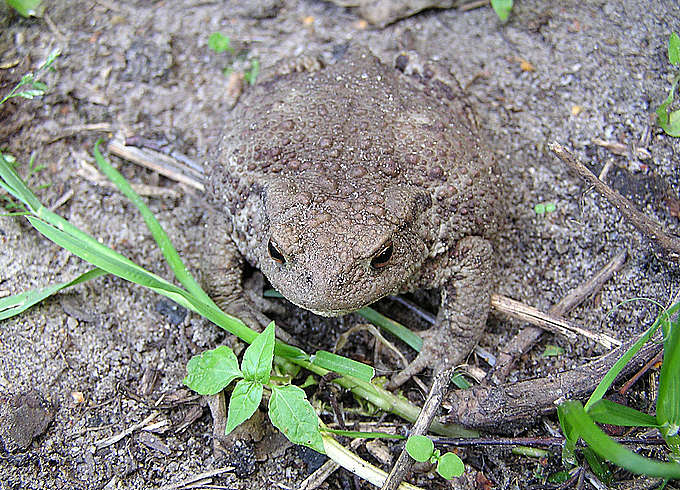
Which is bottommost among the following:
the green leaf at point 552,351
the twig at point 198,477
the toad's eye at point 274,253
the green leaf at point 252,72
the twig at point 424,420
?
the green leaf at point 552,351

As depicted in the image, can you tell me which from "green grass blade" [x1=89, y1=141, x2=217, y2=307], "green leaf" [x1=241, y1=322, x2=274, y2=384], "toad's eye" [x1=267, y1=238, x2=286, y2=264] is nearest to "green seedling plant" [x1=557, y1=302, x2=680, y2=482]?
"green leaf" [x1=241, y1=322, x2=274, y2=384]

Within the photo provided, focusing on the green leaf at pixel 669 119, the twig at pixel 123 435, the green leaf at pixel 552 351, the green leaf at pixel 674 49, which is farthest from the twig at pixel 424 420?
the green leaf at pixel 674 49

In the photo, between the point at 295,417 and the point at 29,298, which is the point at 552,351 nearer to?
the point at 295,417

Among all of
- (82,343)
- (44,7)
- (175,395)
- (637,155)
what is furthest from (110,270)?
(637,155)

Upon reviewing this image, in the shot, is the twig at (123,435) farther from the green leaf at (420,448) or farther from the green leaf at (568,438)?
the green leaf at (568,438)

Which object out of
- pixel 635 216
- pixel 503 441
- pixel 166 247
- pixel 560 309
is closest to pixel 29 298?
pixel 166 247
